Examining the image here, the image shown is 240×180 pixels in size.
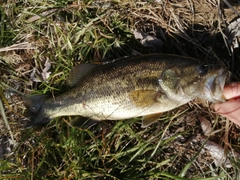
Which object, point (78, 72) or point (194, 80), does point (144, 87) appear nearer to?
point (194, 80)

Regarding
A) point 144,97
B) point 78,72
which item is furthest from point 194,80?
point 78,72

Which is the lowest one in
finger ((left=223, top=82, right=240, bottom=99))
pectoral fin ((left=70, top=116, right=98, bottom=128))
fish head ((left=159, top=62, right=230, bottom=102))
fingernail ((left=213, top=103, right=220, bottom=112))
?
pectoral fin ((left=70, top=116, right=98, bottom=128))

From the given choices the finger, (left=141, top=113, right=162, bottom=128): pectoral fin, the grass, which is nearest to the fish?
(left=141, top=113, right=162, bottom=128): pectoral fin

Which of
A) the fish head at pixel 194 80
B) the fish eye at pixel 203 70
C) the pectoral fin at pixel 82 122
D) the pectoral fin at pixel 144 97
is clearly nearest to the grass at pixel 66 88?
the pectoral fin at pixel 82 122

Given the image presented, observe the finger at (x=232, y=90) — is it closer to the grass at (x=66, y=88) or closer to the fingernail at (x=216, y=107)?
the fingernail at (x=216, y=107)

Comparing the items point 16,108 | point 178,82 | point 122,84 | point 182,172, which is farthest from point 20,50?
point 182,172

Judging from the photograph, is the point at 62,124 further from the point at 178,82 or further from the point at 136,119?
the point at 178,82

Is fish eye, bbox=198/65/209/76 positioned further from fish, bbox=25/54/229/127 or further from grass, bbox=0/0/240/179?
grass, bbox=0/0/240/179
